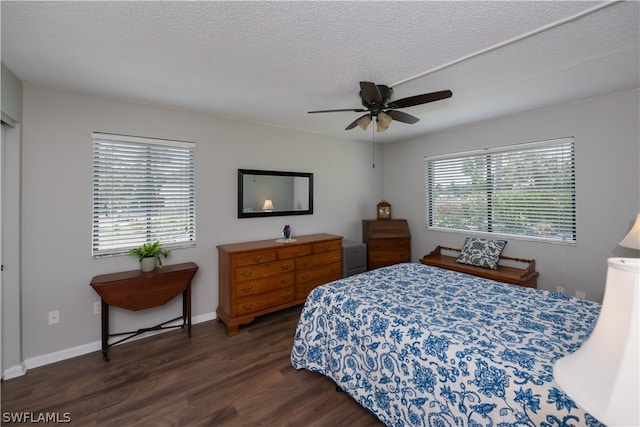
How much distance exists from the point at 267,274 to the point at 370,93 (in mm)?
2180

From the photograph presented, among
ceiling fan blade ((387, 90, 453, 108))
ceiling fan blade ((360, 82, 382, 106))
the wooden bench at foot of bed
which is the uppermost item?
ceiling fan blade ((360, 82, 382, 106))

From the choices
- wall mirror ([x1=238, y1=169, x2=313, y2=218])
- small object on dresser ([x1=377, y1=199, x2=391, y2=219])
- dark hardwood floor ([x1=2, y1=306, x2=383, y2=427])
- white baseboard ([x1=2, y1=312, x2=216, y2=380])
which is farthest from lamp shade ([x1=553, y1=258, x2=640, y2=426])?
small object on dresser ([x1=377, y1=199, x2=391, y2=219])

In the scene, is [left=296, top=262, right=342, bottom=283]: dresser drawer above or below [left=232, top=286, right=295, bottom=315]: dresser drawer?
above

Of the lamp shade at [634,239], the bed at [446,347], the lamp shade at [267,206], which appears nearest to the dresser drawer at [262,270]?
the lamp shade at [267,206]

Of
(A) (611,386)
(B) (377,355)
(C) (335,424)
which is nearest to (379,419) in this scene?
(C) (335,424)

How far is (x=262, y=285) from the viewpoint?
309 cm

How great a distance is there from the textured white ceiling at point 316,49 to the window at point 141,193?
50cm

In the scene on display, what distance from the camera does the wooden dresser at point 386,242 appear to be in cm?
426

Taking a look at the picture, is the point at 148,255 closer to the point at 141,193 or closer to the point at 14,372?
the point at 141,193

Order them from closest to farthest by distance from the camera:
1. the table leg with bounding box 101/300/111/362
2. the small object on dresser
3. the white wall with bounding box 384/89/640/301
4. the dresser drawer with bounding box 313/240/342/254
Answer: the table leg with bounding box 101/300/111/362 → the white wall with bounding box 384/89/640/301 → the dresser drawer with bounding box 313/240/342/254 → the small object on dresser

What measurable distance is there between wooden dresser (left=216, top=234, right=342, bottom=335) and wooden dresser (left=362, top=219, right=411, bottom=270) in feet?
2.69

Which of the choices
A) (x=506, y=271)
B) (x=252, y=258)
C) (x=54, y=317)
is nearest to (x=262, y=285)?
(x=252, y=258)

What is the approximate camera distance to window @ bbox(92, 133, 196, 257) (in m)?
2.65

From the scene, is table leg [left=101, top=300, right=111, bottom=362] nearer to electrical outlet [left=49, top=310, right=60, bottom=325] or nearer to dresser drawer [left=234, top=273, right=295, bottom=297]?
electrical outlet [left=49, top=310, right=60, bottom=325]
